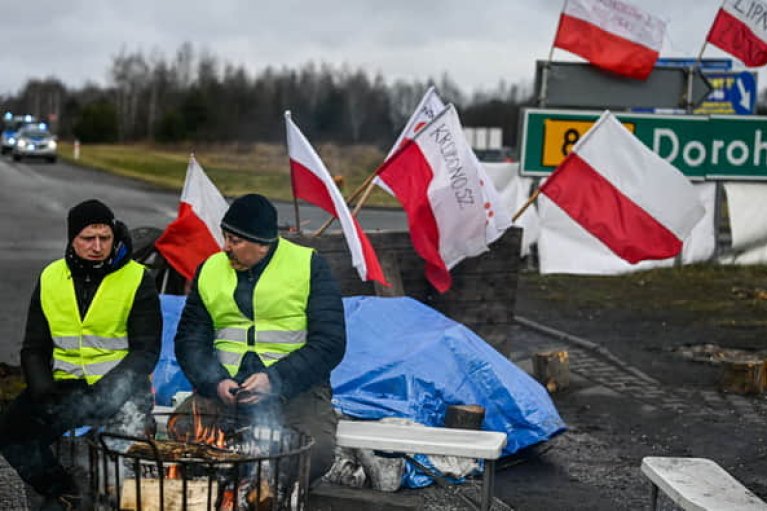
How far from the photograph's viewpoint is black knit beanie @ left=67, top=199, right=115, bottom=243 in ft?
16.6

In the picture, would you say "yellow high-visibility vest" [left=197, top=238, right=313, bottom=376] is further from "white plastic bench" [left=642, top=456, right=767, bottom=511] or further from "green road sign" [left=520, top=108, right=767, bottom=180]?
"green road sign" [left=520, top=108, right=767, bottom=180]

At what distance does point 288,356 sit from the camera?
5098 millimetres

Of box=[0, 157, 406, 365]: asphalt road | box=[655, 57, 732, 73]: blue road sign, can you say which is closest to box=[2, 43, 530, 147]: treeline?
box=[0, 157, 406, 365]: asphalt road

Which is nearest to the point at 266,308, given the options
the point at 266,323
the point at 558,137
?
the point at 266,323

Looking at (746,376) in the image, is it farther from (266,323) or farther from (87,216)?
(87,216)

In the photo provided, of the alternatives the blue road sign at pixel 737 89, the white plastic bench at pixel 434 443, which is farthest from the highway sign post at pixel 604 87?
the white plastic bench at pixel 434 443

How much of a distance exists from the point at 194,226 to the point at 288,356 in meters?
3.83

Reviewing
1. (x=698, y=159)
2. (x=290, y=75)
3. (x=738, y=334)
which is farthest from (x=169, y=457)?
(x=290, y=75)

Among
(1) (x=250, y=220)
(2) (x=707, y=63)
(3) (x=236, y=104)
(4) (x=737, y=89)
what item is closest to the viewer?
(1) (x=250, y=220)

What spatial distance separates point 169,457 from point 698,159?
43.6ft

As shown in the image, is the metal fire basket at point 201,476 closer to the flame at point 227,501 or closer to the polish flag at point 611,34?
the flame at point 227,501

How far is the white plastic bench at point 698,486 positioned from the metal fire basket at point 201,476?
160 centimetres

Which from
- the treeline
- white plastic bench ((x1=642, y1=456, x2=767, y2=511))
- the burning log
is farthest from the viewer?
the treeline

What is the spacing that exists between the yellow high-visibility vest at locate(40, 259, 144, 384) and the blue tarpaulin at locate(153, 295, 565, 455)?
85.6 inches
